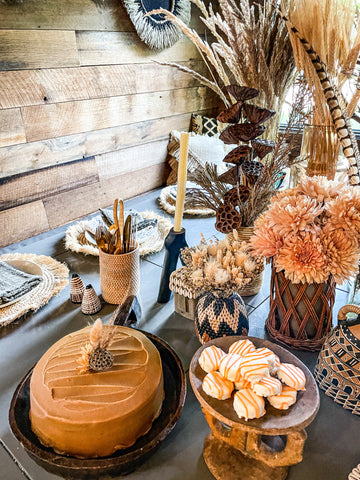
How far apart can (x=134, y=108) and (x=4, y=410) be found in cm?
152

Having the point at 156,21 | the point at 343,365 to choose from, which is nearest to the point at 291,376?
the point at 343,365

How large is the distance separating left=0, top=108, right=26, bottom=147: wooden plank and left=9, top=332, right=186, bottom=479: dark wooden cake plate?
104 cm

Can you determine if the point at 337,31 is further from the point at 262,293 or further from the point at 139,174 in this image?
the point at 139,174

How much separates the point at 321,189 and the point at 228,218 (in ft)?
0.72

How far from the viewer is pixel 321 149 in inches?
33.7

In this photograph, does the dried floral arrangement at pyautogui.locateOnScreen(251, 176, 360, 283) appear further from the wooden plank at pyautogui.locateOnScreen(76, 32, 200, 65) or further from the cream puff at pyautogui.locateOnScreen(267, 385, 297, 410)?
the wooden plank at pyautogui.locateOnScreen(76, 32, 200, 65)

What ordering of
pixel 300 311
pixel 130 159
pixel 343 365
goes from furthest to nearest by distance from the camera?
pixel 130 159 < pixel 300 311 < pixel 343 365

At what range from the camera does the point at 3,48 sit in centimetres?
125

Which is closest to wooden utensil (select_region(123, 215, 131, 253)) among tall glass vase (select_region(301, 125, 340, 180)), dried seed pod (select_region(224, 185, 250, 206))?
dried seed pod (select_region(224, 185, 250, 206))

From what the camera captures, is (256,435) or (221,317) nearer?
(256,435)

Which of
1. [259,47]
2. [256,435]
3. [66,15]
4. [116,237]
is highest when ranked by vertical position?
[66,15]

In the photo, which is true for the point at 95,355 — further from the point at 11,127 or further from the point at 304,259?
the point at 11,127

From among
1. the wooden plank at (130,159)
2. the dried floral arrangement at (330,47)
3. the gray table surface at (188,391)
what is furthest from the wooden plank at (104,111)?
the dried floral arrangement at (330,47)

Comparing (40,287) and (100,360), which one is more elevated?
(100,360)
